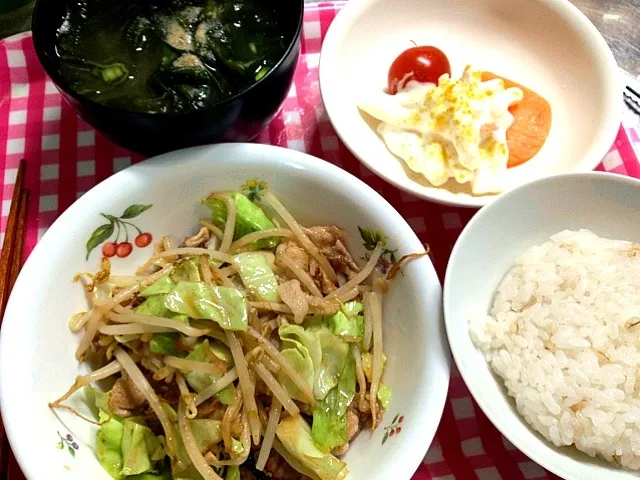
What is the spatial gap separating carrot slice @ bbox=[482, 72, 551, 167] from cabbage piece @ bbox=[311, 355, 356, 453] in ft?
2.72

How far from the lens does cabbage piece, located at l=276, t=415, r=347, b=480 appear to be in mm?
1181

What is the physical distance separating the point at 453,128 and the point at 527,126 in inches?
11.1

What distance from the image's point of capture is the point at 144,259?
142 cm

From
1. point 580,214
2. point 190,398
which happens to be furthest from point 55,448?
point 580,214

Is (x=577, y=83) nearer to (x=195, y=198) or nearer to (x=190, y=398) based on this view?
(x=195, y=198)

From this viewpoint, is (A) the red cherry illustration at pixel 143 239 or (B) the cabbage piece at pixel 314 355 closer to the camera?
(B) the cabbage piece at pixel 314 355

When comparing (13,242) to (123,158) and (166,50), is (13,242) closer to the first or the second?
(123,158)

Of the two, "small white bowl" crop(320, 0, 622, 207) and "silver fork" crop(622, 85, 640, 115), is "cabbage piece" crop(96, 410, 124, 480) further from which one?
"silver fork" crop(622, 85, 640, 115)

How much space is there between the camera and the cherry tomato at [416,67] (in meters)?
1.78

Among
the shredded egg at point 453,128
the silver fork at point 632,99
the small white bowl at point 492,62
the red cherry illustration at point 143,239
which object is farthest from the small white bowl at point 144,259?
the silver fork at point 632,99

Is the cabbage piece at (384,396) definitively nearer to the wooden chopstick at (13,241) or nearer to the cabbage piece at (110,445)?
the cabbage piece at (110,445)


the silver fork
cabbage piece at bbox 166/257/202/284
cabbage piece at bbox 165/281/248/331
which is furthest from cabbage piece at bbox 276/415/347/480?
the silver fork

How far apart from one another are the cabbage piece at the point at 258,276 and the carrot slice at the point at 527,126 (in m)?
0.81

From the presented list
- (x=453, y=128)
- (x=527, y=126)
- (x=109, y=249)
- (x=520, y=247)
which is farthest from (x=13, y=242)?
(x=527, y=126)
